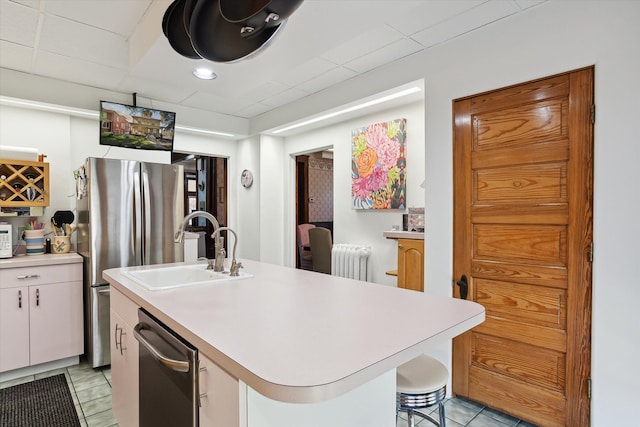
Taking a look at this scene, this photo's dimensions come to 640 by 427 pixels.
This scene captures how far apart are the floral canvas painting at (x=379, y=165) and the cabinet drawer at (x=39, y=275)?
286cm

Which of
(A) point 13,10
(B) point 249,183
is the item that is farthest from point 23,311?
(B) point 249,183

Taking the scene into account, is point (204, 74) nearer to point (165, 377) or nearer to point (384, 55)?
point (384, 55)

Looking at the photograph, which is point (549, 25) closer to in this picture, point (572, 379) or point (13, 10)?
point (572, 379)

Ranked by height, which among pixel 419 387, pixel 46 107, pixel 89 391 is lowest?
pixel 89 391

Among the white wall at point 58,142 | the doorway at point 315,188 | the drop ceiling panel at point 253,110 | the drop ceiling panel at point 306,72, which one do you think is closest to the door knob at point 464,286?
the drop ceiling panel at point 306,72

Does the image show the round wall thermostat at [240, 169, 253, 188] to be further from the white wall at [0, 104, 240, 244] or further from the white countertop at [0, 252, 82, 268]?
the white countertop at [0, 252, 82, 268]

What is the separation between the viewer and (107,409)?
2.37 meters

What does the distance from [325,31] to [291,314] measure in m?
1.68

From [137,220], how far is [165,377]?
2234mm

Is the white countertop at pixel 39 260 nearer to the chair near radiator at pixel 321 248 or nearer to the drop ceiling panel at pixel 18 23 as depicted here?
the drop ceiling panel at pixel 18 23

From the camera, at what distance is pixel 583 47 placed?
193 centimetres

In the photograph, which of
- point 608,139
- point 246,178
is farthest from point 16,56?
point 608,139

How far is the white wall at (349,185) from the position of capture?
3521 millimetres

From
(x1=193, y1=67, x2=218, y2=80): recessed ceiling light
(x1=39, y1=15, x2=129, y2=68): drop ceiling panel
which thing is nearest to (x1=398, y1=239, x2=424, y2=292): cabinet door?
(x1=193, y1=67, x2=218, y2=80): recessed ceiling light
